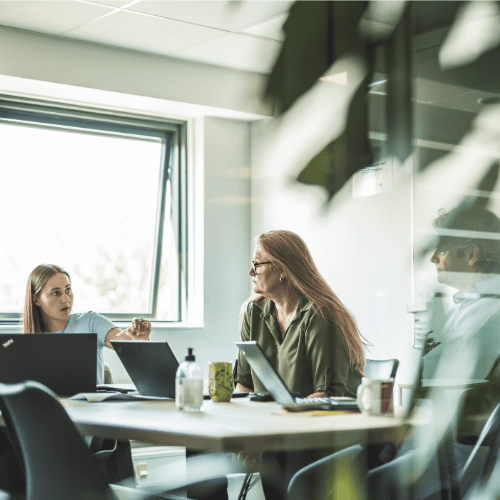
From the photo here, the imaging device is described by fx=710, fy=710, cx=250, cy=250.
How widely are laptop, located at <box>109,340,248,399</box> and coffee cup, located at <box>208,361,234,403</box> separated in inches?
4.5

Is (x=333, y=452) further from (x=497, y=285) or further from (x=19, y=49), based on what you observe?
(x=19, y=49)

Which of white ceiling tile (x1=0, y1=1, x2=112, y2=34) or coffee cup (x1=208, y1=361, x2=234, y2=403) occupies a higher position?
white ceiling tile (x1=0, y1=1, x2=112, y2=34)

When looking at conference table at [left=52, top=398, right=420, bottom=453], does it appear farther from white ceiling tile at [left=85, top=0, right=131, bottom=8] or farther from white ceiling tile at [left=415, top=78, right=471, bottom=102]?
white ceiling tile at [left=85, top=0, right=131, bottom=8]

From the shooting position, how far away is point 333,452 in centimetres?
37

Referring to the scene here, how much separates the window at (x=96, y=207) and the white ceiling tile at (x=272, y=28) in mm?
4454

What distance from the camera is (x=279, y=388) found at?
5.66 ft

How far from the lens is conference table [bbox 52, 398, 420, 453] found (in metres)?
1.22

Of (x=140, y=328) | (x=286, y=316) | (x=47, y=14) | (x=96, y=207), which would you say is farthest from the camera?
(x=96, y=207)

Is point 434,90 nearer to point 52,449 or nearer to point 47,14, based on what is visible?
point 52,449

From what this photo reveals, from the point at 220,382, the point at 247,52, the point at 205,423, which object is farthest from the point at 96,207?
the point at 247,52

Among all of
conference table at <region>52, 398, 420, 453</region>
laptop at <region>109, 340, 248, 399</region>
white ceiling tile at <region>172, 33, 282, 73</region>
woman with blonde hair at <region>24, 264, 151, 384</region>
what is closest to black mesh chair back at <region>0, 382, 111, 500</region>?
conference table at <region>52, 398, 420, 453</region>

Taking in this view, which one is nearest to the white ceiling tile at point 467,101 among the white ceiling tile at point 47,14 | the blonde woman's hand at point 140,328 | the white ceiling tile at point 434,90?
the white ceiling tile at point 434,90

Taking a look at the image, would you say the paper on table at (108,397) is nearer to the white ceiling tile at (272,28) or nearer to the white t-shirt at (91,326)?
the white t-shirt at (91,326)

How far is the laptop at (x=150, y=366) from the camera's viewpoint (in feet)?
6.62
